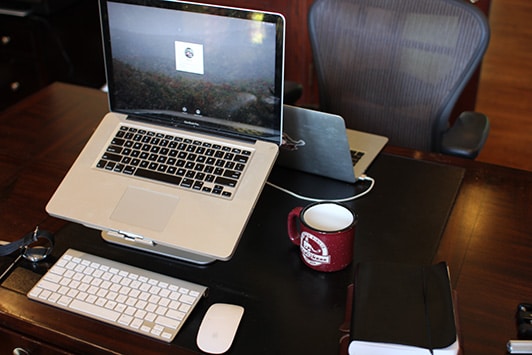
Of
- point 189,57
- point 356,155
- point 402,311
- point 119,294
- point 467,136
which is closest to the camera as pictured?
point 402,311

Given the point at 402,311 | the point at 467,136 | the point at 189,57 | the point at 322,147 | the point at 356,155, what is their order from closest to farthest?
the point at 402,311 → the point at 189,57 → the point at 322,147 → the point at 356,155 → the point at 467,136

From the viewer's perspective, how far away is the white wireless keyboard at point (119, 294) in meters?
1.02

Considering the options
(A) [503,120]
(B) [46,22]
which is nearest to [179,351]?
(B) [46,22]

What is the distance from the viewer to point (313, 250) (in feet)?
3.59

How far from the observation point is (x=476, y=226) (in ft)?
3.99

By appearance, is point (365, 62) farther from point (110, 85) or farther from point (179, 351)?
point (179, 351)

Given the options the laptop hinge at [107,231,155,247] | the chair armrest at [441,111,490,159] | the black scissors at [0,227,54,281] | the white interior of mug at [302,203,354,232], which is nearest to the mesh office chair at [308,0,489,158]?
the chair armrest at [441,111,490,159]

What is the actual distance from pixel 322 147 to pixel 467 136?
1.81 ft

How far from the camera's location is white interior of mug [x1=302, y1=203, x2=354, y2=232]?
43.8 inches

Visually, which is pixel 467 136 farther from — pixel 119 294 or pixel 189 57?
pixel 119 294

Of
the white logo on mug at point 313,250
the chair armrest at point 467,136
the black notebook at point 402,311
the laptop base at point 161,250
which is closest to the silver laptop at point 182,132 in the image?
the laptop base at point 161,250

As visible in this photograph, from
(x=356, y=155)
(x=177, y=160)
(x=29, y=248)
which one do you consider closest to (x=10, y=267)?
(x=29, y=248)

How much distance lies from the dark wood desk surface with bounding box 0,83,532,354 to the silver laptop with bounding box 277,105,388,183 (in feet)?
0.35

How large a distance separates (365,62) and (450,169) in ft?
1.62
